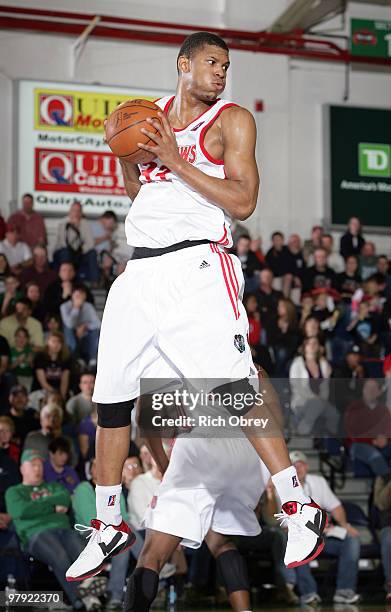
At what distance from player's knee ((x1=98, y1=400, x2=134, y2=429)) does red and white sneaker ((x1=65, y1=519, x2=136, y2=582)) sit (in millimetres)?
475

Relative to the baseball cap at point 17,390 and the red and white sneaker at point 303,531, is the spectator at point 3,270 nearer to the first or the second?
the baseball cap at point 17,390

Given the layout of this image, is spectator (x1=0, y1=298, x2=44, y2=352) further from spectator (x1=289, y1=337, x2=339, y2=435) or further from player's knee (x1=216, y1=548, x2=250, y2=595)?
player's knee (x1=216, y1=548, x2=250, y2=595)

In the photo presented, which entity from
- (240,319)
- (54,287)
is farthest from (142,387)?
(54,287)

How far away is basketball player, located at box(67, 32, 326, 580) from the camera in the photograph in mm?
4297

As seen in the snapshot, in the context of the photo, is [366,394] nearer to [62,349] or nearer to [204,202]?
[62,349]

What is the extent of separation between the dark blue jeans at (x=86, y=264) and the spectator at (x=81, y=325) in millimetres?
1490

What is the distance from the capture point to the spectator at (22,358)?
1091 cm

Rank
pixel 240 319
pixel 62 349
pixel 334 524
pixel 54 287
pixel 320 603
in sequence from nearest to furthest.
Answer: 1. pixel 240 319
2. pixel 320 603
3. pixel 334 524
4. pixel 62 349
5. pixel 54 287

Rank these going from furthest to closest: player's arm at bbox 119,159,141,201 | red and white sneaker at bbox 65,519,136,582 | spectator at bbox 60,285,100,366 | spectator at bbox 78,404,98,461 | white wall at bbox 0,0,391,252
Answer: white wall at bbox 0,0,391,252 → spectator at bbox 60,285,100,366 → spectator at bbox 78,404,98,461 → player's arm at bbox 119,159,141,201 → red and white sneaker at bbox 65,519,136,582

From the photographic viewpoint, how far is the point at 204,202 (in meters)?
4.46

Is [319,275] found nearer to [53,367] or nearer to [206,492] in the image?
[53,367]

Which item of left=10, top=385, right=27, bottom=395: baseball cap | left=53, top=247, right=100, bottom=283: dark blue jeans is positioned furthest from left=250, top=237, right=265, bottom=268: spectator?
left=10, top=385, right=27, bottom=395: baseball cap

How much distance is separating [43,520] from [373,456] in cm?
372

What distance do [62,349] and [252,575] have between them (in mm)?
3511
